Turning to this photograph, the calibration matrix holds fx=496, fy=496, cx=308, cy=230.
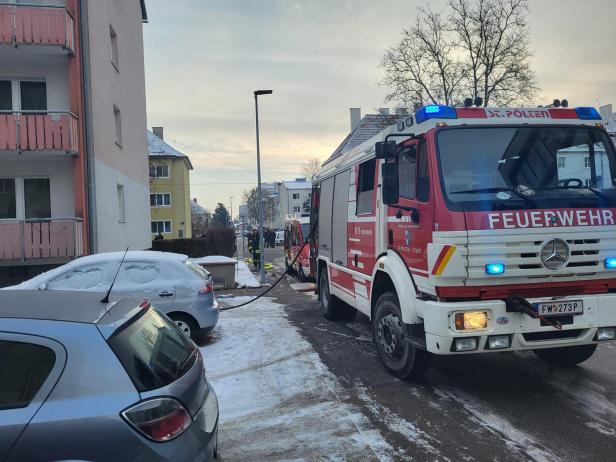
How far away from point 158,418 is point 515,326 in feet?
11.4

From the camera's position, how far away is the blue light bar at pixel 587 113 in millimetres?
5328

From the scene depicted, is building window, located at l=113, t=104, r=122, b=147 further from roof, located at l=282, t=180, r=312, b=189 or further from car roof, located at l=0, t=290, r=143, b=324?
roof, located at l=282, t=180, r=312, b=189

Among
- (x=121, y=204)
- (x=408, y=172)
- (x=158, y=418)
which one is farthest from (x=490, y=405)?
(x=121, y=204)

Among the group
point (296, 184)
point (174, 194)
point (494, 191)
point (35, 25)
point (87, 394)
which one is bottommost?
point (87, 394)

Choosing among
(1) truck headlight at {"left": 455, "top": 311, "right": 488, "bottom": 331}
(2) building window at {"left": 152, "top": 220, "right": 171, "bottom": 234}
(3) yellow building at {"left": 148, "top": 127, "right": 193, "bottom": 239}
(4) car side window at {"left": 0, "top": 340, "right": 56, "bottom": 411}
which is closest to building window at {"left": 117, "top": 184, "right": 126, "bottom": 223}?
(1) truck headlight at {"left": 455, "top": 311, "right": 488, "bottom": 331}

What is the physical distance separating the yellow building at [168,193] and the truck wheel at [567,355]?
4269 centimetres

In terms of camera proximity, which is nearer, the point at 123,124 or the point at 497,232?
the point at 497,232

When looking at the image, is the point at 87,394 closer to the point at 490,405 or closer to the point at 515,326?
the point at 515,326

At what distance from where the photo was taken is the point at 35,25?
42.8ft

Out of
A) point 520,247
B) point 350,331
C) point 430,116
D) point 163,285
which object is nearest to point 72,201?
point 163,285

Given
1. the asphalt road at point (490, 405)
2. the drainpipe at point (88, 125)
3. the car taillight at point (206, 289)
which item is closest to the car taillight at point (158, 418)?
the asphalt road at point (490, 405)

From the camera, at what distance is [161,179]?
4681cm

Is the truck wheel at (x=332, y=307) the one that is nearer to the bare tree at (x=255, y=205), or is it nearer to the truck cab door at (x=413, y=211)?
the truck cab door at (x=413, y=211)

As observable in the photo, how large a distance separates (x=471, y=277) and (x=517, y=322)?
64cm
